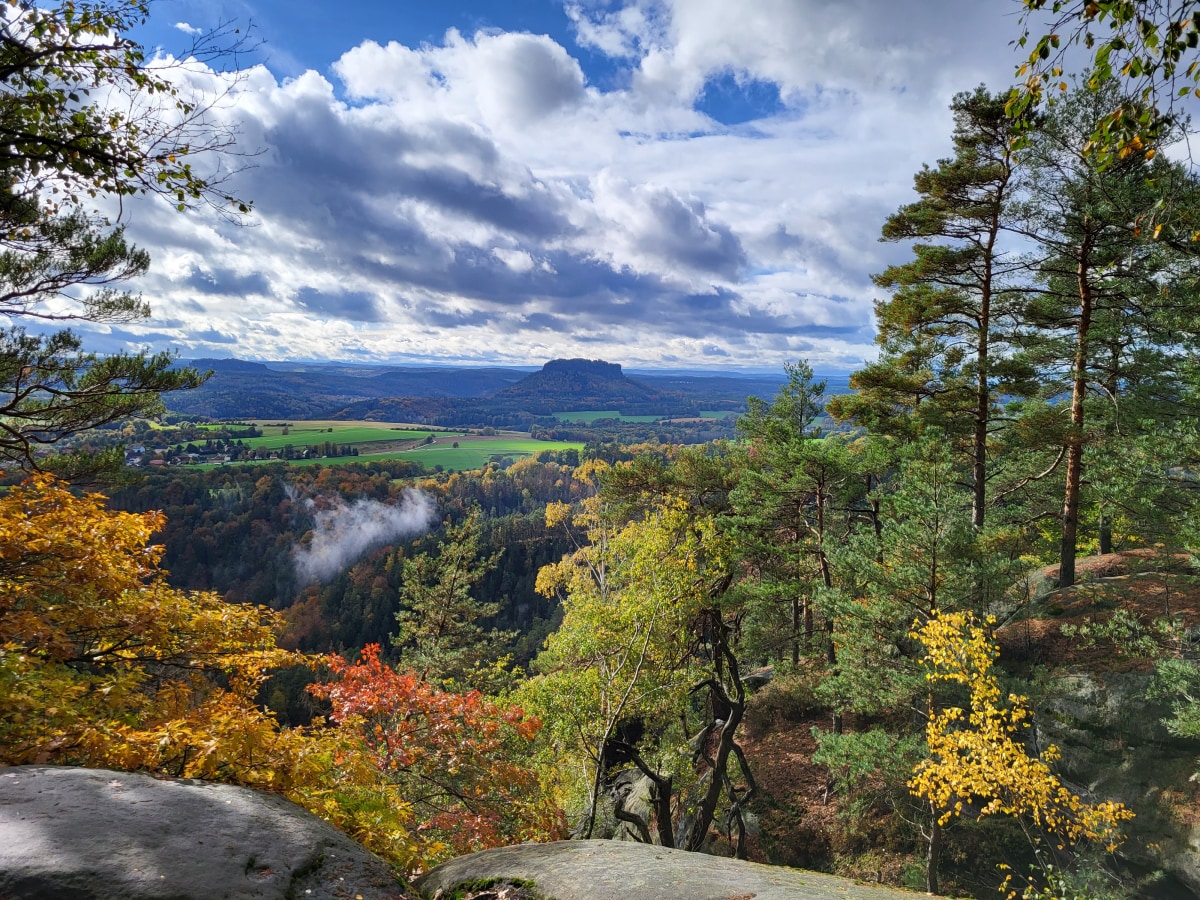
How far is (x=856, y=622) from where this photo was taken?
1190 cm

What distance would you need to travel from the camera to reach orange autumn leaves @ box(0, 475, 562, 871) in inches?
178

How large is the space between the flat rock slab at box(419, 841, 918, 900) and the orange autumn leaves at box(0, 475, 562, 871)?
4.58 ft

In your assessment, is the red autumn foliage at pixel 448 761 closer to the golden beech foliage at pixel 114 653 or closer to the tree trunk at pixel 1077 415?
the golden beech foliage at pixel 114 653

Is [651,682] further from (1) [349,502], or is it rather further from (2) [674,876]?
(1) [349,502]

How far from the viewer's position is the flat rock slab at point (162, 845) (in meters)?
2.98

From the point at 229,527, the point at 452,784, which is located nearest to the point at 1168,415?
the point at 452,784

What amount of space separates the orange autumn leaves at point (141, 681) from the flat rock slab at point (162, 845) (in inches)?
21.6

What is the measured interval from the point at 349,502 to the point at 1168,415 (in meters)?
118

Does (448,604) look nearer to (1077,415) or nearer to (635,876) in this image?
(635,876)

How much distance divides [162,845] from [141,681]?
11.2 feet

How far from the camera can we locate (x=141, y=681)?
588cm

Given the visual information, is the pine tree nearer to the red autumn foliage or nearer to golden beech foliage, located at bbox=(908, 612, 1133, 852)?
golden beech foliage, located at bbox=(908, 612, 1133, 852)

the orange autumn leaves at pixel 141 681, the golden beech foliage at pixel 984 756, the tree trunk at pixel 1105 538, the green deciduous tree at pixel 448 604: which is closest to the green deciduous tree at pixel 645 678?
the orange autumn leaves at pixel 141 681

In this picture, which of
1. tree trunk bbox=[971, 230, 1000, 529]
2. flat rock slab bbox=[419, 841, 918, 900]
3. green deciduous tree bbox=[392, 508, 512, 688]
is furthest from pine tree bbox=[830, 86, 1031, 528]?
green deciduous tree bbox=[392, 508, 512, 688]
